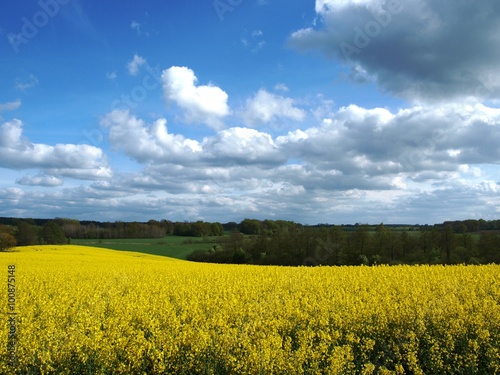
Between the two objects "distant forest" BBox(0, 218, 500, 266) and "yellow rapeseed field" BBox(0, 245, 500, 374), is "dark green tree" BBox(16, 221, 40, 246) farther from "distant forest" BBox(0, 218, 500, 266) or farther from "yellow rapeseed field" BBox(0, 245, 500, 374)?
"yellow rapeseed field" BBox(0, 245, 500, 374)

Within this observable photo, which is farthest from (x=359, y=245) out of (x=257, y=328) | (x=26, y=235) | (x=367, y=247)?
(x=26, y=235)

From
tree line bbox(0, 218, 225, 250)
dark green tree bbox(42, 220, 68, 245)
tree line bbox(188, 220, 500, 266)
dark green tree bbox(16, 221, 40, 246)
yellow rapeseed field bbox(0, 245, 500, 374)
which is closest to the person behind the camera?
yellow rapeseed field bbox(0, 245, 500, 374)

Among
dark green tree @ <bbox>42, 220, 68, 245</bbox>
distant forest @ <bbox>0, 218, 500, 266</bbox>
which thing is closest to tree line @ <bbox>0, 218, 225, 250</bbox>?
dark green tree @ <bbox>42, 220, 68, 245</bbox>

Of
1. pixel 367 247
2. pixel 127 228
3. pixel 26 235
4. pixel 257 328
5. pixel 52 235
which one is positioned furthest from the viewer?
pixel 127 228

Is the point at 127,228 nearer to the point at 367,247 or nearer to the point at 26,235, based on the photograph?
the point at 26,235

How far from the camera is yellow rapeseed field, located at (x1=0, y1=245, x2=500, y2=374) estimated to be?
Result: 23.1 feet

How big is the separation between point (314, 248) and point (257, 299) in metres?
43.7

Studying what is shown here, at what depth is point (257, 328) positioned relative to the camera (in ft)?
28.9

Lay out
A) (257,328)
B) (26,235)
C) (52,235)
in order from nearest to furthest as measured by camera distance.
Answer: (257,328), (26,235), (52,235)

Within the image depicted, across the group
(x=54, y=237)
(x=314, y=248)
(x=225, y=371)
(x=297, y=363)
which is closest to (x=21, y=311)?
(x=225, y=371)

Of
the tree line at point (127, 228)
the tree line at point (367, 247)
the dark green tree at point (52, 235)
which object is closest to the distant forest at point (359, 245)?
the tree line at point (367, 247)

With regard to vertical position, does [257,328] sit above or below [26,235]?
above

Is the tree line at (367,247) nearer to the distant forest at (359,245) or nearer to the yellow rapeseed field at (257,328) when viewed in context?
the distant forest at (359,245)

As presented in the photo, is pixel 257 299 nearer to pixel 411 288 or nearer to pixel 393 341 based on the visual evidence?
pixel 393 341
